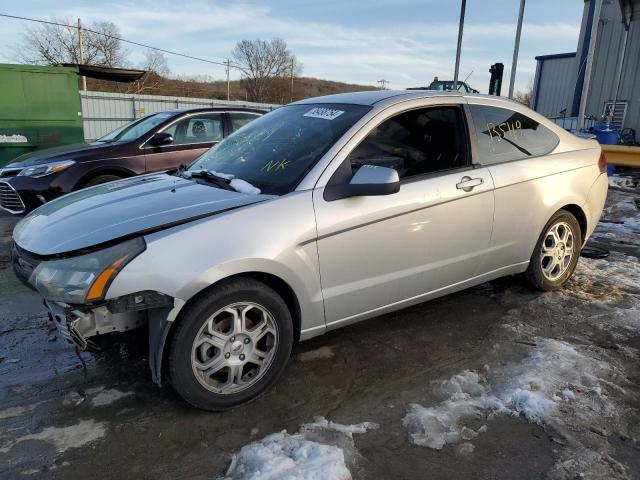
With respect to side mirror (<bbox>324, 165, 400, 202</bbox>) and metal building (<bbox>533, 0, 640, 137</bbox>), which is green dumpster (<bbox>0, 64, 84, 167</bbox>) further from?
metal building (<bbox>533, 0, 640, 137</bbox>)

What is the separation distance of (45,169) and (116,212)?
168 inches

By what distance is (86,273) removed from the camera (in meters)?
2.44

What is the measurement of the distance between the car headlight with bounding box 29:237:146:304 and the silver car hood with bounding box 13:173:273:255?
0.07 meters

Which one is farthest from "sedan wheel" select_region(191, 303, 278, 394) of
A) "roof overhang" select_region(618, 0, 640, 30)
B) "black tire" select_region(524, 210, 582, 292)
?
"roof overhang" select_region(618, 0, 640, 30)

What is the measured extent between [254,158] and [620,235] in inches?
214

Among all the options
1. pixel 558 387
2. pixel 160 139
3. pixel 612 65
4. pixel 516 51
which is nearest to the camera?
pixel 558 387

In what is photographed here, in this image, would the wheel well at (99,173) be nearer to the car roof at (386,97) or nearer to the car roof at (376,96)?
the car roof at (386,97)

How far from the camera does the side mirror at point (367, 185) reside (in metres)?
2.88

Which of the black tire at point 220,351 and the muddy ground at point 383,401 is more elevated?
the black tire at point 220,351

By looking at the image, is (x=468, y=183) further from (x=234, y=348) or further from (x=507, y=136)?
(x=234, y=348)

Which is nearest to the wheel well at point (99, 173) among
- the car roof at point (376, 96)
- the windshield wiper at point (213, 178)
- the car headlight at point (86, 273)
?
the windshield wiper at point (213, 178)

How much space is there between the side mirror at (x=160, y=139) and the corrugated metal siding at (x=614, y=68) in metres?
14.0

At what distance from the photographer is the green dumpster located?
392 inches

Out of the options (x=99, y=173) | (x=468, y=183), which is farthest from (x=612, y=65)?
(x=99, y=173)
